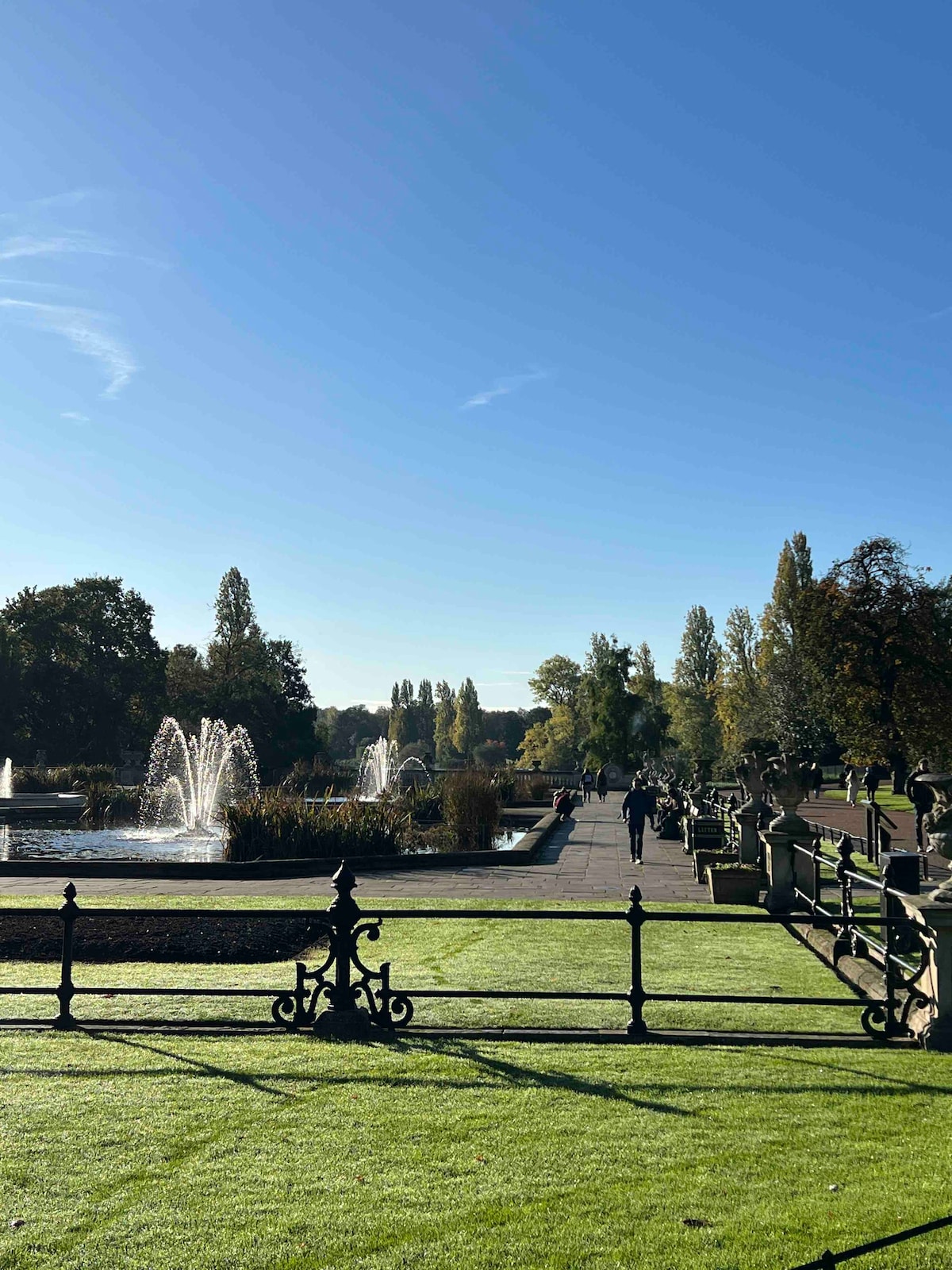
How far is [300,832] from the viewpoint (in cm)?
2125

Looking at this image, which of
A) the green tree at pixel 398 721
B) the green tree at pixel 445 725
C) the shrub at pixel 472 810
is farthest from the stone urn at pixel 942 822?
the green tree at pixel 398 721

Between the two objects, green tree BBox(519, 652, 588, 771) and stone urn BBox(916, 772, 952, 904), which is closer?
stone urn BBox(916, 772, 952, 904)

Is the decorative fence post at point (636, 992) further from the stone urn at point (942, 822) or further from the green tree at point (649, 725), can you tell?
the green tree at point (649, 725)

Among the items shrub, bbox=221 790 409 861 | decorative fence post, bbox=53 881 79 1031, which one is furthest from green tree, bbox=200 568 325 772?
decorative fence post, bbox=53 881 79 1031

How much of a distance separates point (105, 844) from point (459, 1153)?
2160 centimetres

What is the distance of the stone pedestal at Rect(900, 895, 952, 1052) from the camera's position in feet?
23.7

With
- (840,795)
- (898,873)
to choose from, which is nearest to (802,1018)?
(898,873)

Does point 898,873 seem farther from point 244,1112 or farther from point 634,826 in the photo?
point 634,826

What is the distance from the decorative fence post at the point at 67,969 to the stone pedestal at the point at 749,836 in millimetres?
15135

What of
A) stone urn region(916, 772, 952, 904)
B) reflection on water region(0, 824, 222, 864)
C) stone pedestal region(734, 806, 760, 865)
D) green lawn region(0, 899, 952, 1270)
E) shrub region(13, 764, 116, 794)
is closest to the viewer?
green lawn region(0, 899, 952, 1270)

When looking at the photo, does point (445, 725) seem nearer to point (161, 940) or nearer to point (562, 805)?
point (562, 805)

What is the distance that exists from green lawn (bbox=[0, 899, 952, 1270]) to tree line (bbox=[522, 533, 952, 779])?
15956 mm

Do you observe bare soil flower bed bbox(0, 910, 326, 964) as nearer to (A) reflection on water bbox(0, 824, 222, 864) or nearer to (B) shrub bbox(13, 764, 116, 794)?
(A) reflection on water bbox(0, 824, 222, 864)

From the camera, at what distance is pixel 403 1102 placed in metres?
5.82
